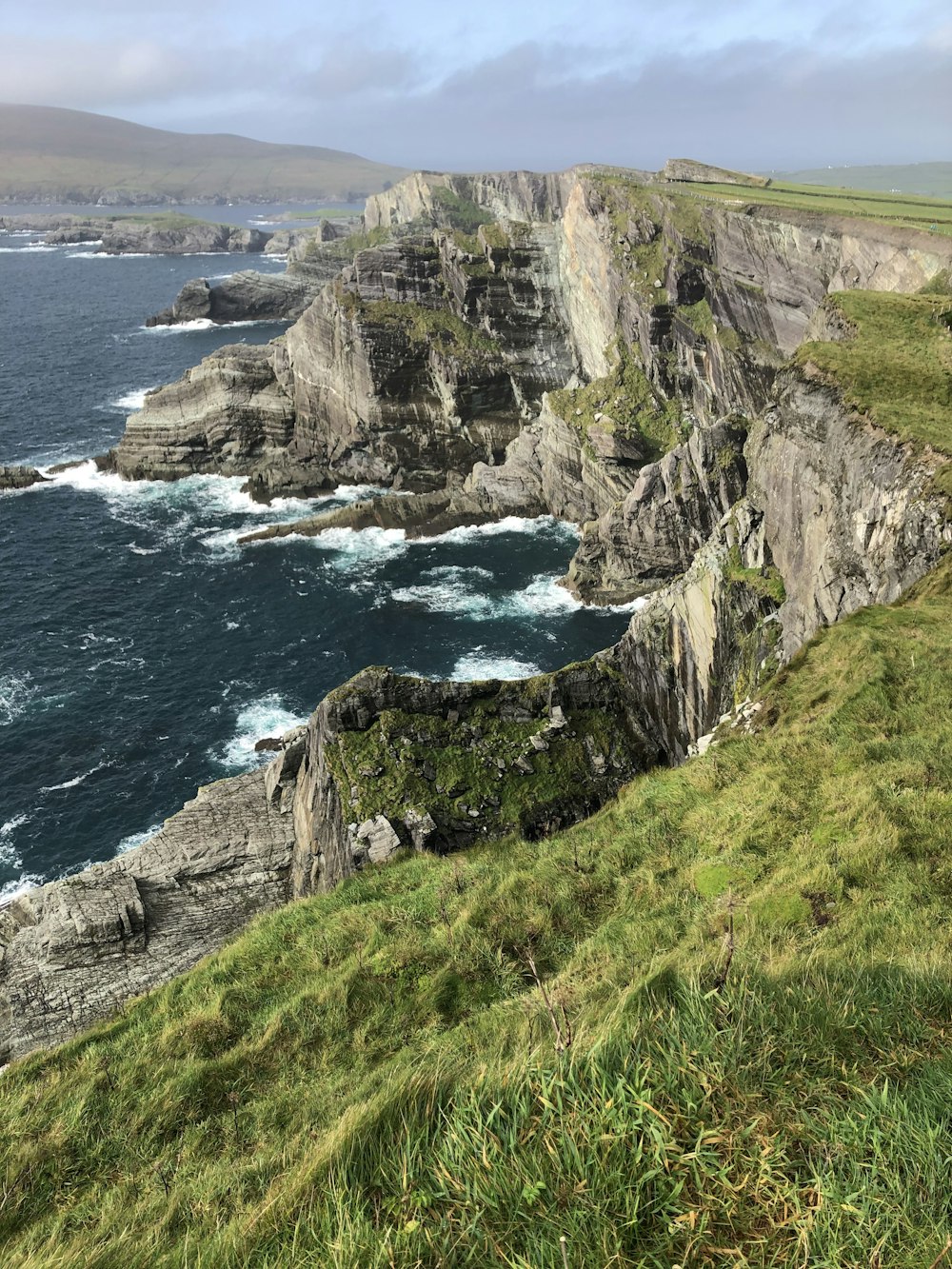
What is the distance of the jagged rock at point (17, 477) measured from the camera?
79669 mm

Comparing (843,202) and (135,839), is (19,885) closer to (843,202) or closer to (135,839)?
(135,839)

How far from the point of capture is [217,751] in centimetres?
4481

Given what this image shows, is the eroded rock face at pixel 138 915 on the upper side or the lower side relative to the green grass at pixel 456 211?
lower

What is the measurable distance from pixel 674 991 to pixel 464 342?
85.8 meters

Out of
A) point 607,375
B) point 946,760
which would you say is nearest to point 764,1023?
point 946,760

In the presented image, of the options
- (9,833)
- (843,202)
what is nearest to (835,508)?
(9,833)

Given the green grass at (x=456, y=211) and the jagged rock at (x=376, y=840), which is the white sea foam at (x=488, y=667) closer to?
the jagged rock at (x=376, y=840)

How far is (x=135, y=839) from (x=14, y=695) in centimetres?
1711

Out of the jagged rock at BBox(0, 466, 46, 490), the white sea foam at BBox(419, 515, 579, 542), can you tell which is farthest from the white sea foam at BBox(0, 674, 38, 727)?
the jagged rock at BBox(0, 466, 46, 490)

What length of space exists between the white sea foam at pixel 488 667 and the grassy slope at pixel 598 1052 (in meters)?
31.3

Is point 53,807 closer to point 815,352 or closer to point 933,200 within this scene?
point 815,352

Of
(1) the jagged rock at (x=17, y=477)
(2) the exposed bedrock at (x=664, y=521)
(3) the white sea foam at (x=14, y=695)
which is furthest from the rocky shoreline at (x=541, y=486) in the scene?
(3) the white sea foam at (x=14, y=695)

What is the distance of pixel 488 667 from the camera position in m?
51.9

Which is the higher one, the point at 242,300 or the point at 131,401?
the point at 242,300
